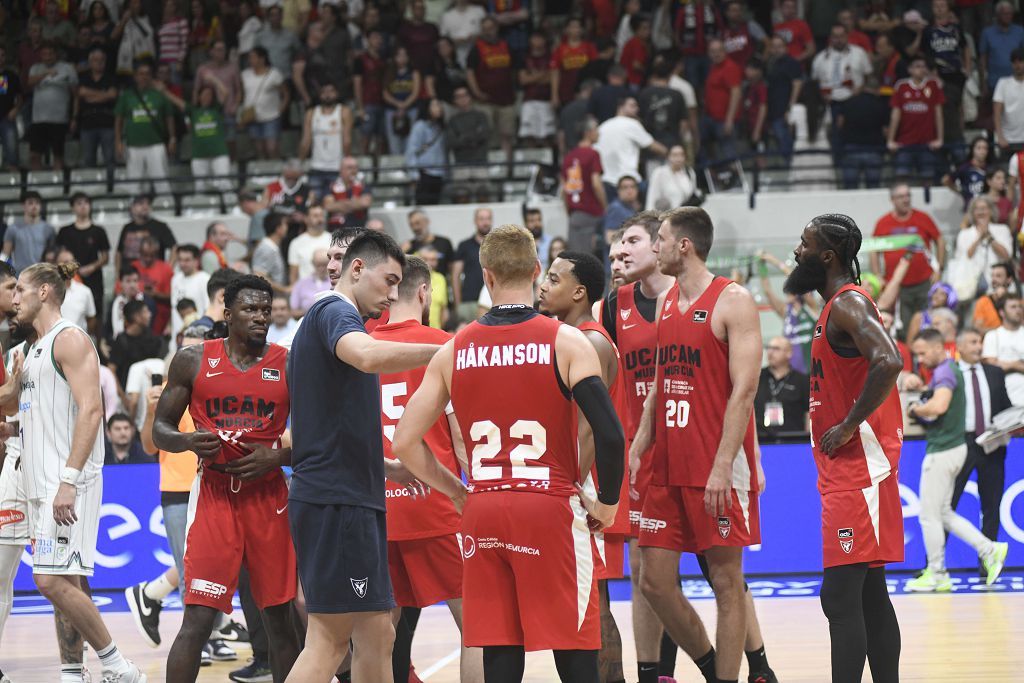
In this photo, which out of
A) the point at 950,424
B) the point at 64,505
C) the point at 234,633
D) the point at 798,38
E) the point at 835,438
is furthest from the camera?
the point at 798,38

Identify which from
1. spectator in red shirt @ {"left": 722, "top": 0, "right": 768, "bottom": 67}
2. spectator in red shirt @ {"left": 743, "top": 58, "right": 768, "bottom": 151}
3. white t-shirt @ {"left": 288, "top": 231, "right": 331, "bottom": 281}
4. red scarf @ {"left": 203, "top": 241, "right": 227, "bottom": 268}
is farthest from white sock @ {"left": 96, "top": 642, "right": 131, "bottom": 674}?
spectator in red shirt @ {"left": 722, "top": 0, "right": 768, "bottom": 67}

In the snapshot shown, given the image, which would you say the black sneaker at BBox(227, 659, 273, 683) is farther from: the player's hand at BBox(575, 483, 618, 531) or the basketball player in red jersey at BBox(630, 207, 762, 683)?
the player's hand at BBox(575, 483, 618, 531)

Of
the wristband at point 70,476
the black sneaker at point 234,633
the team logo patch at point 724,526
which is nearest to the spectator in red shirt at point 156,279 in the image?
the black sneaker at point 234,633

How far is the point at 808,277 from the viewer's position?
648 cm

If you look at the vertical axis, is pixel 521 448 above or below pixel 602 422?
below

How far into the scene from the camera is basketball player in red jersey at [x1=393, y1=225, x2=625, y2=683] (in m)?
5.18

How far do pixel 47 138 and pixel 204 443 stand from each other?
1538 centimetres

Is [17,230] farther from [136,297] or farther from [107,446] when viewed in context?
[107,446]

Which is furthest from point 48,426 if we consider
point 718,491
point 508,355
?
point 718,491

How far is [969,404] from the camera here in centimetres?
1230

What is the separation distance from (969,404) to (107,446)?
27.9 ft

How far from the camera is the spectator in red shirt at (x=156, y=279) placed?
1644 centimetres

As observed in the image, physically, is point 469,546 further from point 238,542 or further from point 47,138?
point 47,138

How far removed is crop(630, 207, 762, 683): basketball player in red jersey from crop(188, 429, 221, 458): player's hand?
7.47 feet
